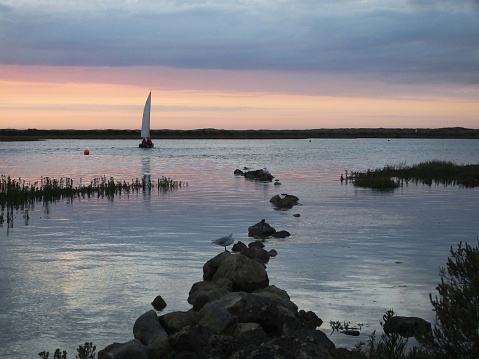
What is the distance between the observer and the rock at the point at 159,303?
1381cm

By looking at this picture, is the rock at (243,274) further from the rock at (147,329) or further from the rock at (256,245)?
the rock at (256,245)

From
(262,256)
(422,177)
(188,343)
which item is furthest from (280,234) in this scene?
(422,177)

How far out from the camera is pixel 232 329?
10.7m

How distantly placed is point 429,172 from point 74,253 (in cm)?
3525

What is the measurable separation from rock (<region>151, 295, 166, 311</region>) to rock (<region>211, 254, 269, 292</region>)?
146 centimetres

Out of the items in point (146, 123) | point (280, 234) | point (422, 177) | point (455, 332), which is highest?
point (146, 123)

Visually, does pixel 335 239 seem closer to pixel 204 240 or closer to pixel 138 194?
pixel 204 240

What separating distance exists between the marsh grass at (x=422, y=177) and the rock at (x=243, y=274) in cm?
2822

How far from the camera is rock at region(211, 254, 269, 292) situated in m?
14.3

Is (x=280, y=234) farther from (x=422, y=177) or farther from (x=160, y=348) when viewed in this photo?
(x=422, y=177)

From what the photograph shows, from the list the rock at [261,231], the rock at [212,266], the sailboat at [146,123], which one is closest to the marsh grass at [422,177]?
the rock at [261,231]

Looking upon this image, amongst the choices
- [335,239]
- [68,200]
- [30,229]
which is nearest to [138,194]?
[68,200]

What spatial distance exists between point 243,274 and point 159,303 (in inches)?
81.4

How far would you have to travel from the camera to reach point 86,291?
598 inches
